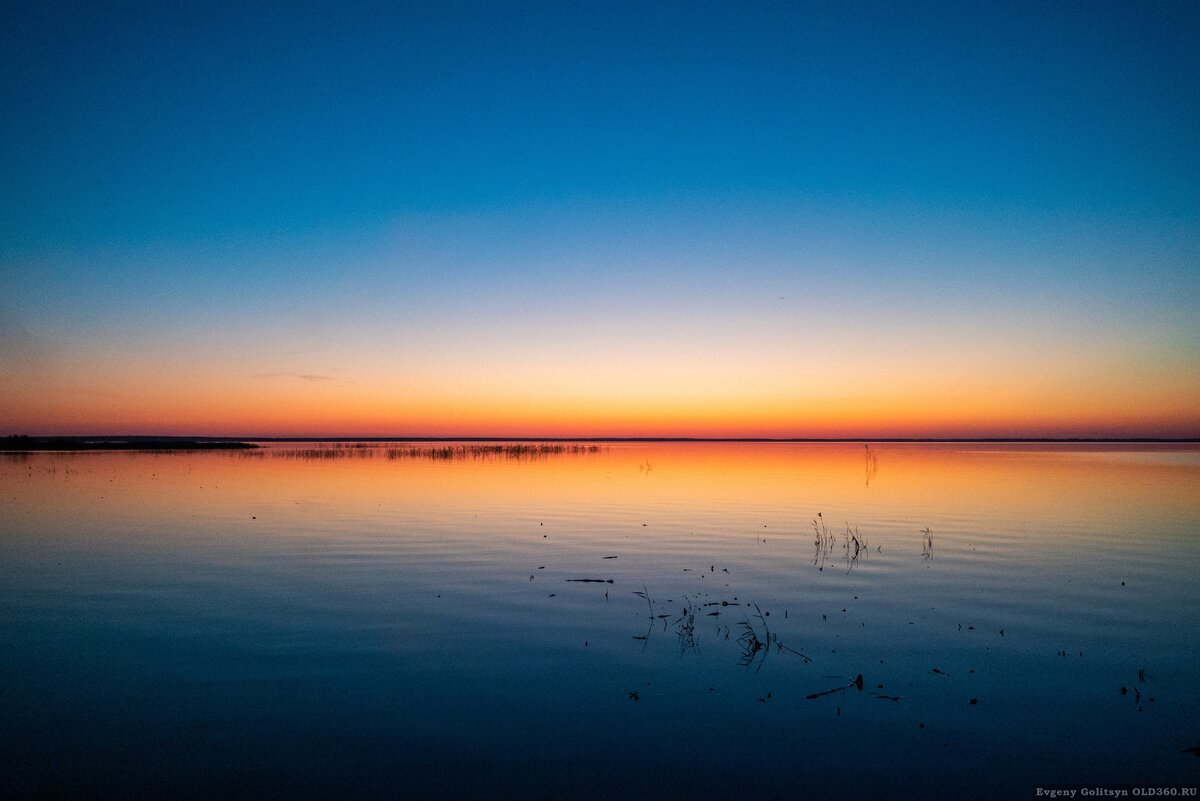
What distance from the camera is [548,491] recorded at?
37844 millimetres

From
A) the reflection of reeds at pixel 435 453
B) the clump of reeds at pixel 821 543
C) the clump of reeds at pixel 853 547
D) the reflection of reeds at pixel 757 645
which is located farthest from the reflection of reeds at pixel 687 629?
the reflection of reeds at pixel 435 453

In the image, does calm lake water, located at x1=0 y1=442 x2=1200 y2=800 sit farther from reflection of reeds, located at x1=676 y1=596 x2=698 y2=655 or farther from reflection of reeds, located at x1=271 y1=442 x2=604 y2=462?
reflection of reeds, located at x1=271 y1=442 x2=604 y2=462

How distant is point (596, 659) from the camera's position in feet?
37.8

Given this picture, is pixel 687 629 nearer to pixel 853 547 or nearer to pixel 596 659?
pixel 596 659

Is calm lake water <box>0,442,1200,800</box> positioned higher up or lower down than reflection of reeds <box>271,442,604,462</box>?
lower down

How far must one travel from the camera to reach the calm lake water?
26.1ft

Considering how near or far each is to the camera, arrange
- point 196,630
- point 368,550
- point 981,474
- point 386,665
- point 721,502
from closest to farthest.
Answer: point 386,665, point 196,630, point 368,550, point 721,502, point 981,474

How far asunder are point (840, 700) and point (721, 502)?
917 inches

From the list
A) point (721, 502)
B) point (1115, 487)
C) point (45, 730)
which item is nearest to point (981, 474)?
point (1115, 487)

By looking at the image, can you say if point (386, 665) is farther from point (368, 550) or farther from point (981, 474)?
point (981, 474)

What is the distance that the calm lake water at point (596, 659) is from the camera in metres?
7.97

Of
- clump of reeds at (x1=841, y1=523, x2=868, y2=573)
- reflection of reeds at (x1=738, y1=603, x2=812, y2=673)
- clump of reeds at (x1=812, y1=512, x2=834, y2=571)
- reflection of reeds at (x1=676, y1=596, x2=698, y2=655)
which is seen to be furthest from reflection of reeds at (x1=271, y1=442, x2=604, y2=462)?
reflection of reeds at (x1=738, y1=603, x2=812, y2=673)

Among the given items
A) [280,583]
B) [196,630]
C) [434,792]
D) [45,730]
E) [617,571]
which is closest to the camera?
[434,792]

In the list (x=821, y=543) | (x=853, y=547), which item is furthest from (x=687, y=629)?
(x=853, y=547)
